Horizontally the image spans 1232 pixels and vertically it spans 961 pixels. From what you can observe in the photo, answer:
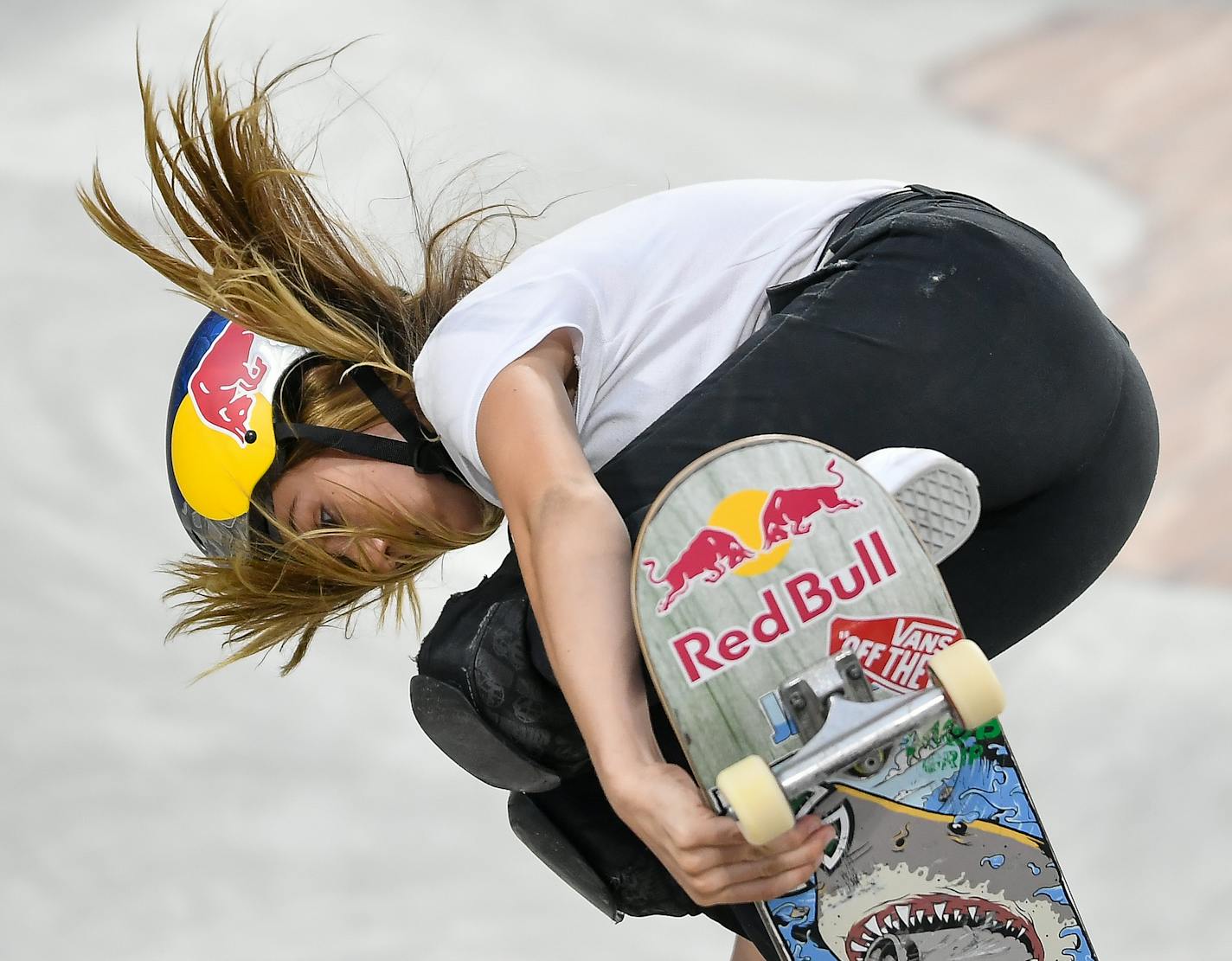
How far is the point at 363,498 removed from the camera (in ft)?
4.92

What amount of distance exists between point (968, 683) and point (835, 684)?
0.38ft

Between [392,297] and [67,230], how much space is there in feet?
6.37

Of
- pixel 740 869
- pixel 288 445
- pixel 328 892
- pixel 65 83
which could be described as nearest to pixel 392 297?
pixel 288 445

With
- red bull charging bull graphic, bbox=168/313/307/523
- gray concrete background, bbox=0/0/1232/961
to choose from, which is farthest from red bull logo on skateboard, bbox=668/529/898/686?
gray concrete background, bbox=0/0/1232/961

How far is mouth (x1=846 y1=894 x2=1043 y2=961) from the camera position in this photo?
112cm

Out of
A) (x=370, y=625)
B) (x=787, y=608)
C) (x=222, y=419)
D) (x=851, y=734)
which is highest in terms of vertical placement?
(x=370, y=625)

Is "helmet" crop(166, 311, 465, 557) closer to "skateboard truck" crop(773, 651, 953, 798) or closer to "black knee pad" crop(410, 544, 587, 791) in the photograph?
"black knee pad" crop(410, 544, 587, 791)

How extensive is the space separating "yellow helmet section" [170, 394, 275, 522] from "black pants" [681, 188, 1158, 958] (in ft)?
2.04

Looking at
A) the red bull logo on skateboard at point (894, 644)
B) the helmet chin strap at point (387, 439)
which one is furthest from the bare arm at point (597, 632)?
the helmet chin strap at point (387, 439)

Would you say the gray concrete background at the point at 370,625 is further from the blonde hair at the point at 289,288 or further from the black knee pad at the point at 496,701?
the black knee pad at the point at 496,701

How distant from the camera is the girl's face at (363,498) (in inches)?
59.4

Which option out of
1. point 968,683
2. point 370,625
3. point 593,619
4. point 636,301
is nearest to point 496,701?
point 593,619

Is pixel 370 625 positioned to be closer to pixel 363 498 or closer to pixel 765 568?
pixel 363 498

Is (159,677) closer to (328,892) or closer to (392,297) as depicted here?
(328,892)
